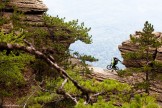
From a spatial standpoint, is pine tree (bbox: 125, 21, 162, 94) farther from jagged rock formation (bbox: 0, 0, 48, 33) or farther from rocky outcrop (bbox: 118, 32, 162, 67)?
jagged rock formation (bbox: 0, 0, 48, 33)

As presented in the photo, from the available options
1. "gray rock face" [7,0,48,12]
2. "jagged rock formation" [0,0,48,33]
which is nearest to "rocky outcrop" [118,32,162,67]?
"jagged rock formation" [0,0,48,33]

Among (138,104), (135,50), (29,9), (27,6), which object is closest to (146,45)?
(135,50)

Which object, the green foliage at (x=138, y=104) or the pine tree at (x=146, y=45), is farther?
the pine tree at (x=146, y=45)

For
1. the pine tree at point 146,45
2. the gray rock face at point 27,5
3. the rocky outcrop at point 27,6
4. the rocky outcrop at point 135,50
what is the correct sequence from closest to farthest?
the pine tree at point 146,45
the rocky outcrop at point 135,50
the rocky outcrop at point 27,6
the gray rock face at point 27,5

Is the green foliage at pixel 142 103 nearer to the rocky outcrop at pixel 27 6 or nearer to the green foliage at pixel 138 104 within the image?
the green foliage at pixel 138 104

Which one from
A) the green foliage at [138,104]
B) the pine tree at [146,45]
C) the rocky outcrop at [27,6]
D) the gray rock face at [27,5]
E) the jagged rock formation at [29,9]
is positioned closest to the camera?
the green foliage at [138,104]

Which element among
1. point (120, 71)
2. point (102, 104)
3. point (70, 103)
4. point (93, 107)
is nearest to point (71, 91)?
point (102, 104)

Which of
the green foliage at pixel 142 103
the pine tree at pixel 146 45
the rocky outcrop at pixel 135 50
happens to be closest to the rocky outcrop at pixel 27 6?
the rocky outcrop at pixel 135 50

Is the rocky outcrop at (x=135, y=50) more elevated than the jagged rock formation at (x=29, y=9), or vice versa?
the jagged rock formation at (x=29, y=9)

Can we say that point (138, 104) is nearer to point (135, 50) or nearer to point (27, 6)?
point (135, 50)

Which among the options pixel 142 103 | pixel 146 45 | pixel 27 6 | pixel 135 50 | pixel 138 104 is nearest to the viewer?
pixel 138 104

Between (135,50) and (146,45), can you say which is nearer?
(146,45)

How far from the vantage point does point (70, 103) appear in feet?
65.6

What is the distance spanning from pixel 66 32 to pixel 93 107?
25281mm
